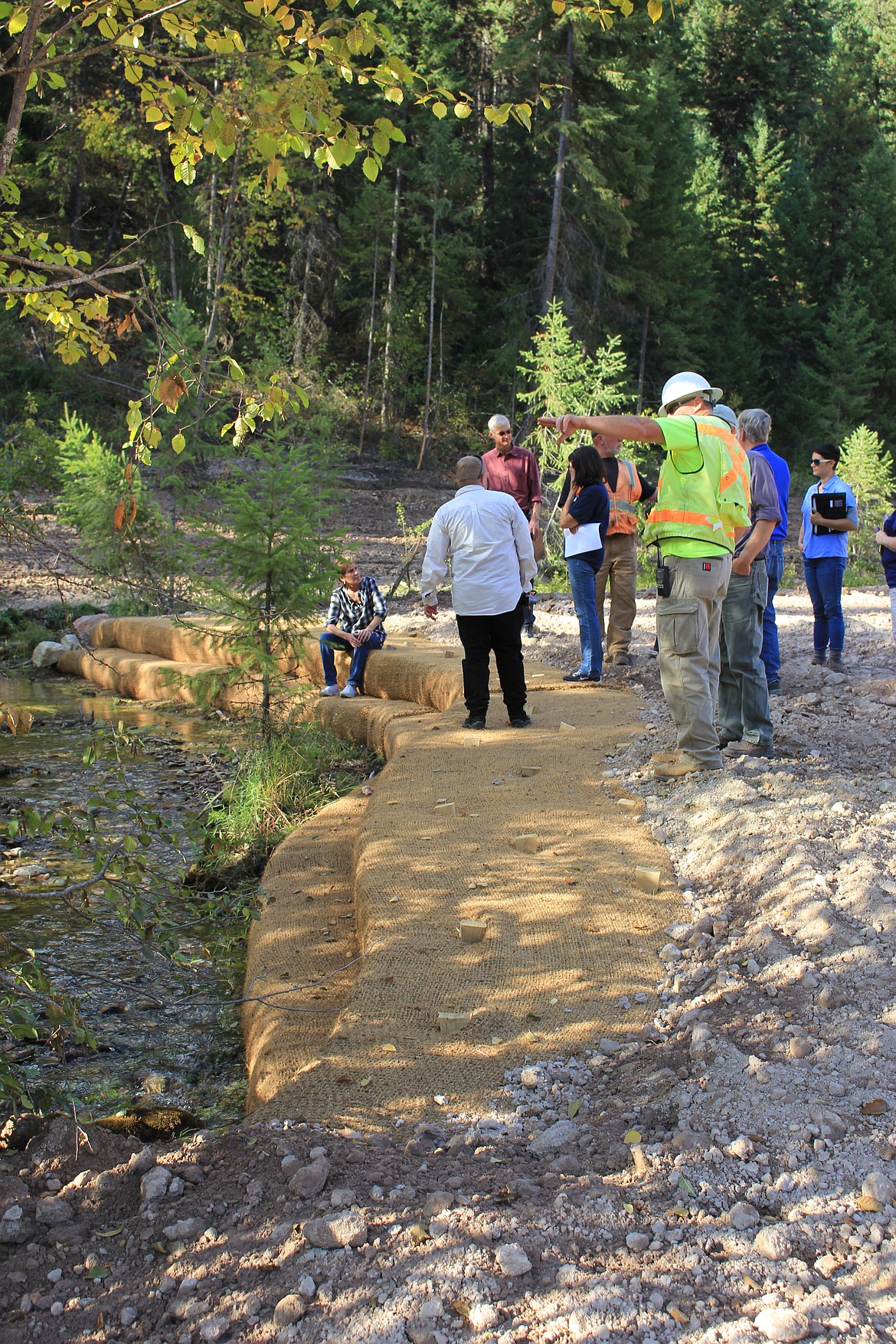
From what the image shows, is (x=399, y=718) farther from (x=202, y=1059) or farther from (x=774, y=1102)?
(x=774, y=1102)

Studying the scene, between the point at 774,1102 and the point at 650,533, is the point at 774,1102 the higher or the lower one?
the lower one

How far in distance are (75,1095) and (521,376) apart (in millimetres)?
27350

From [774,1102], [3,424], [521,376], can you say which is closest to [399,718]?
[774,1102]

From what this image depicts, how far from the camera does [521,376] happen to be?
1172 inches

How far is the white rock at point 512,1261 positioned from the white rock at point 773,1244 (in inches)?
21.4

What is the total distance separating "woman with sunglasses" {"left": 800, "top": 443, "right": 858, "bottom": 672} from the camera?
29.5 ft

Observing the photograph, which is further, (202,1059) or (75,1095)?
(202,1059)

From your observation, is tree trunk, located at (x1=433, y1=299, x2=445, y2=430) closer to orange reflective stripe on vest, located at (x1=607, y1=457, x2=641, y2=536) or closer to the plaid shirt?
the plaid shirt

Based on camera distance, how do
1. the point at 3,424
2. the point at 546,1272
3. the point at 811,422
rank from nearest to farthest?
the point at 546,1272 → the point at 3,424 → the point at 811,422

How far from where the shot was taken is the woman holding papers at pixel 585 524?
825cm

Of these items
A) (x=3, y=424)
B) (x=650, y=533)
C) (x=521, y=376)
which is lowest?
(x=650, y=533)

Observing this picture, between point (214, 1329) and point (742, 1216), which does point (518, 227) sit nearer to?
point (742, 1216)

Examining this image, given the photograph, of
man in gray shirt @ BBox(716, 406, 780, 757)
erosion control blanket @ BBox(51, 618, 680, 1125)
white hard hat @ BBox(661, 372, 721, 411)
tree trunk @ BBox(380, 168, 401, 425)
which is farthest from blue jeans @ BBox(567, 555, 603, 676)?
tree trunk @ BBox(380, 168, 401, 425)

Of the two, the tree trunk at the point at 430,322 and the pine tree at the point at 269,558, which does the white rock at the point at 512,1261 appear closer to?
the pine tree at the point at 269,558
